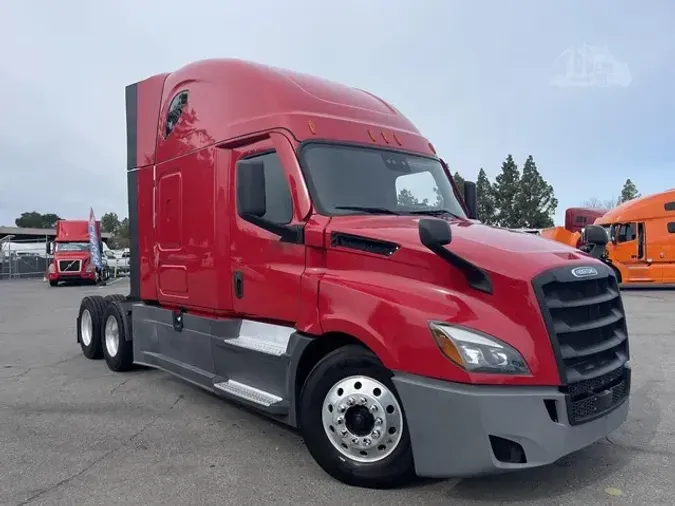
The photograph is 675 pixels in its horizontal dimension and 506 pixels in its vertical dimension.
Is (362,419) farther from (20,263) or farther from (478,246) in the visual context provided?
(20,263)

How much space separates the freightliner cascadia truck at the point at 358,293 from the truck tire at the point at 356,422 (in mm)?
11

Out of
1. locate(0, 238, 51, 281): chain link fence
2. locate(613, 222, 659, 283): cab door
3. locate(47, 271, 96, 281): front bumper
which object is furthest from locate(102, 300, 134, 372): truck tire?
locate(0, 238, 51, 281): chain link fence

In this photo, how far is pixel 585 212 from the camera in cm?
3322

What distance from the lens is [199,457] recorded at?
4594 millimetres

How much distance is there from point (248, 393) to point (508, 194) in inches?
2402

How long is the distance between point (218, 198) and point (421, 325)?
8.57ft

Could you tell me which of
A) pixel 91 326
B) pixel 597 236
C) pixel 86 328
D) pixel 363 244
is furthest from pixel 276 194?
pixel 86 328

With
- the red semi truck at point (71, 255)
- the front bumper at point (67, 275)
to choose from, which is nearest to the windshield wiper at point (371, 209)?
the red semi truck at point (71, 255)

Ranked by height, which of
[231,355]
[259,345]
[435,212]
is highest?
[435,212]

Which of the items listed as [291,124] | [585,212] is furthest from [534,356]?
[585,212]

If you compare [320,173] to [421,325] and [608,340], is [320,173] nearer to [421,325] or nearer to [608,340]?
[421,325]

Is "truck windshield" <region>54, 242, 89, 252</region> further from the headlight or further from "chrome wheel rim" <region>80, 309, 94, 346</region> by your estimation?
the headlight

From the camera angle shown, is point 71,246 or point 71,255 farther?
point 71,246

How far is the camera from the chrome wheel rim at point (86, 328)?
28.2ft
